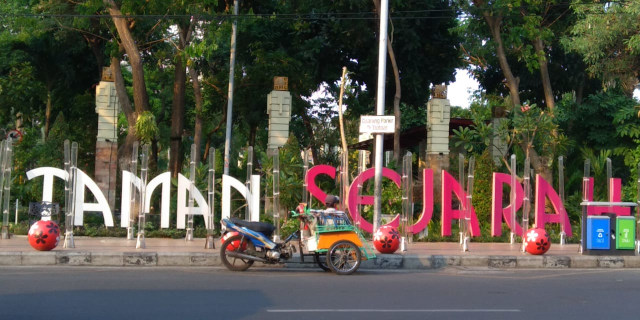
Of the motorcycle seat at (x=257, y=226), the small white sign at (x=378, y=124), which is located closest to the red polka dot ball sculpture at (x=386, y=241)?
the small white sign at (x=378, y=124)

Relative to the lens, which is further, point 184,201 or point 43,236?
point 184,201

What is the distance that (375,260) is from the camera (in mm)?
14156

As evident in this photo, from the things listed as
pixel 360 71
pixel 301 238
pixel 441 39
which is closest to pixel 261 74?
pixel 360 71

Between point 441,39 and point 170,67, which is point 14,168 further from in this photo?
point 441,39

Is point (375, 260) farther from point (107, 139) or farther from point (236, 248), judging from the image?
point (107, 139)

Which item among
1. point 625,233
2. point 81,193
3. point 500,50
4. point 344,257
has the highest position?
point 500,50

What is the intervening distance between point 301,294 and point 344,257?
8.96 ft

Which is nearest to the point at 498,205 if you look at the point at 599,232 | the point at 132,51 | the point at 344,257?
the point at 599,232

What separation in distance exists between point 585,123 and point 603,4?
404cm

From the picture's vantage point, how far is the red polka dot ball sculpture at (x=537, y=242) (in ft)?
49.2

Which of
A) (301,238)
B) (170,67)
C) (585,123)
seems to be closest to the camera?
(301,238)

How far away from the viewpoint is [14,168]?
22.9 metres

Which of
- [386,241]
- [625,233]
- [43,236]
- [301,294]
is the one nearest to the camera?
[301,294]

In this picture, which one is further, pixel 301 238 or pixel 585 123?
pixel 585 123
